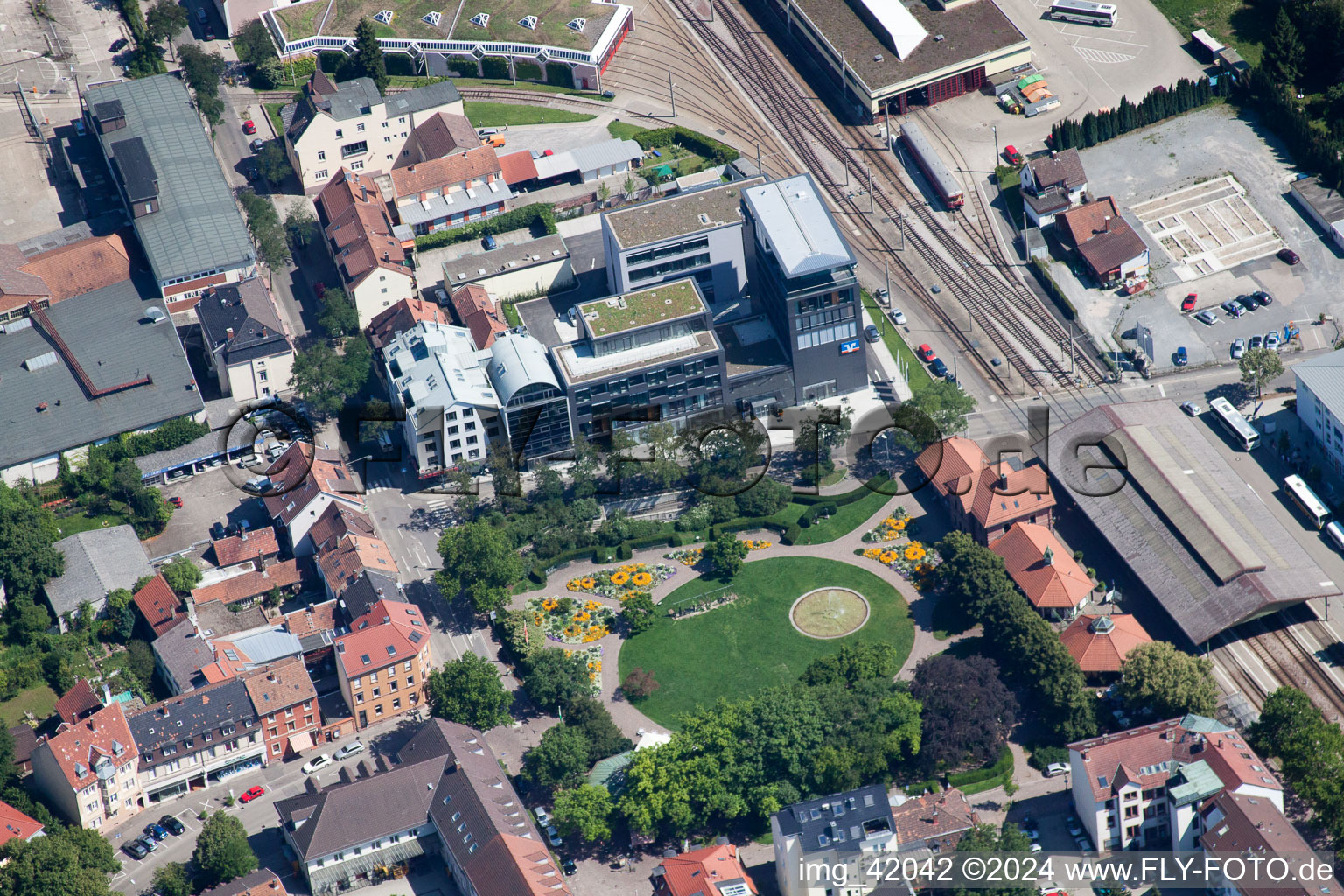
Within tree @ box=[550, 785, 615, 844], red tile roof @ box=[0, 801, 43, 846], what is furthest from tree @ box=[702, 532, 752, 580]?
red tile roof @ box=[0, 801, 43, 846]

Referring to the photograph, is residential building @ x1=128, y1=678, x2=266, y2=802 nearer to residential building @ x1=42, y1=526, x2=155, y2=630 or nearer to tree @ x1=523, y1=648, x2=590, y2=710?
residential building @ x1=42, y1=526, x2=155, y2=630

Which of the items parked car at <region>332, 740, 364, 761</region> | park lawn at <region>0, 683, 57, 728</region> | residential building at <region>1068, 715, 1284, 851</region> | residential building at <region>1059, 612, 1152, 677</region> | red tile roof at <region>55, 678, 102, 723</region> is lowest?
residential building at <region>1068, 715, 1284, 851</region>

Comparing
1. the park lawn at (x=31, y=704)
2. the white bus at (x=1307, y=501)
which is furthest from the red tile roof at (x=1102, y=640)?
the park lawn at (x=31, y=704)

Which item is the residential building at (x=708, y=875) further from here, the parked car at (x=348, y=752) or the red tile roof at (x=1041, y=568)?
the red tile roof at (x=1041, y=568)

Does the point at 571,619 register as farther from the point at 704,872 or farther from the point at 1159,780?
the point at 1159,780

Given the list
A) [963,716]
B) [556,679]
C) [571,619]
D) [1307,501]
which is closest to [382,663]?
[556,679]

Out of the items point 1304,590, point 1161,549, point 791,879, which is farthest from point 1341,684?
point 791,879

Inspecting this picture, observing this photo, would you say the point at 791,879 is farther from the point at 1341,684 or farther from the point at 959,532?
the point at 1341,684
